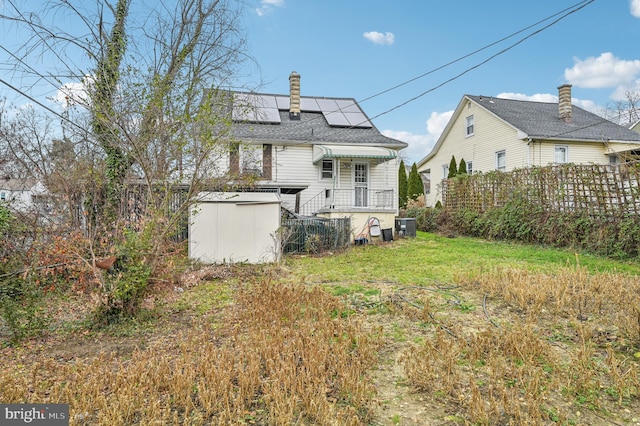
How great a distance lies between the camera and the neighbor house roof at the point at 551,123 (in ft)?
58.1

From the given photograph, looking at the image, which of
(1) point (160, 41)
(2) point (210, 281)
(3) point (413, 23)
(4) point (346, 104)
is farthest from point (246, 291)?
(4) point (346, 104)

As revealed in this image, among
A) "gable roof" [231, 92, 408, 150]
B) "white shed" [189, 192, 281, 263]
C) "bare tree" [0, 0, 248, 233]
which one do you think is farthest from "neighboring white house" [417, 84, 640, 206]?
"bare tree" [0, 0, 248, 233]

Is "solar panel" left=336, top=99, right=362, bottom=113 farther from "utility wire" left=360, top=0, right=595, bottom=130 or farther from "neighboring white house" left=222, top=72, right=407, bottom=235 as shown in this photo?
"utility wire" left=360, top=0, right=595, bottom=130

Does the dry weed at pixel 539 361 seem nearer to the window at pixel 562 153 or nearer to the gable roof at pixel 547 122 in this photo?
the gable roof at pixel 547 122

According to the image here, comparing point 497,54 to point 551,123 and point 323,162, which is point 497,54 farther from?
point 551,123

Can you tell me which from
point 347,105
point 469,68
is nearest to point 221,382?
point 469,68

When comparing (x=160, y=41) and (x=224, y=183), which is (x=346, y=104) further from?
(x=224, y=183)

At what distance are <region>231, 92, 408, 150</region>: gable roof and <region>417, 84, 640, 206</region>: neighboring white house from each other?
4.63 m

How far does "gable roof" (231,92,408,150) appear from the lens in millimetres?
14672

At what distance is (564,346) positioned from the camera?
11.5ft

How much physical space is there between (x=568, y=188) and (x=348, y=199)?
24.1 feet

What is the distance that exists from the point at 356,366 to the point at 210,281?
4.63 m

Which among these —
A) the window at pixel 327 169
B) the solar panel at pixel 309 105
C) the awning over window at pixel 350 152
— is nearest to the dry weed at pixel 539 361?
the awning over window at pixel 350 152

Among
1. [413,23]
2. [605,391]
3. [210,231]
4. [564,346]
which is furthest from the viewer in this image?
[413,23]
